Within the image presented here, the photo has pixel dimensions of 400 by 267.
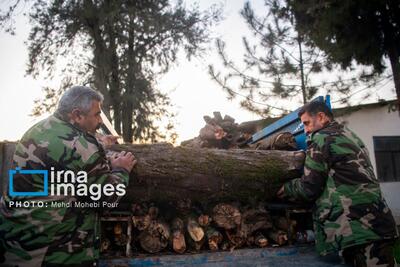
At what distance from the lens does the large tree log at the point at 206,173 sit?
3.04 metres

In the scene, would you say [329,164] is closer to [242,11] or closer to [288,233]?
[288,233]

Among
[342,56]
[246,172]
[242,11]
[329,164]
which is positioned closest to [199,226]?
[246,172]

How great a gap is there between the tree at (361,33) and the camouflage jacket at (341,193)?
680cm

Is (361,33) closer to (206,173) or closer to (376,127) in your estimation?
(376,127)

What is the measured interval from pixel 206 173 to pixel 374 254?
1603mm

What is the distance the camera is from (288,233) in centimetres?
326

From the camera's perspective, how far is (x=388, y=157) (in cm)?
1216

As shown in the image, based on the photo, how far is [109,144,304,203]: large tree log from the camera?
3.04 m

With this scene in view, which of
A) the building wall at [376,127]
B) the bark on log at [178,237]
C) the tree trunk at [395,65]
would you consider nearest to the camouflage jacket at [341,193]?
the bark on log at [178,237]

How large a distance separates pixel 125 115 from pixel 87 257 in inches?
389

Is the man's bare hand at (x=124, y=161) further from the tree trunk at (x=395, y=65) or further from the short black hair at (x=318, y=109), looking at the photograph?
the tree trunk at (x=395, y=65)

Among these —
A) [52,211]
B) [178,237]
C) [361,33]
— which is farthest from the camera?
[361,33]

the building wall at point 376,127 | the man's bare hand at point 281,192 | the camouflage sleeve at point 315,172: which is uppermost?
the building wall at point 376,127

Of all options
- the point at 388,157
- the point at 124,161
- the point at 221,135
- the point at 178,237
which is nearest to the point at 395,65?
the point at 388,157
